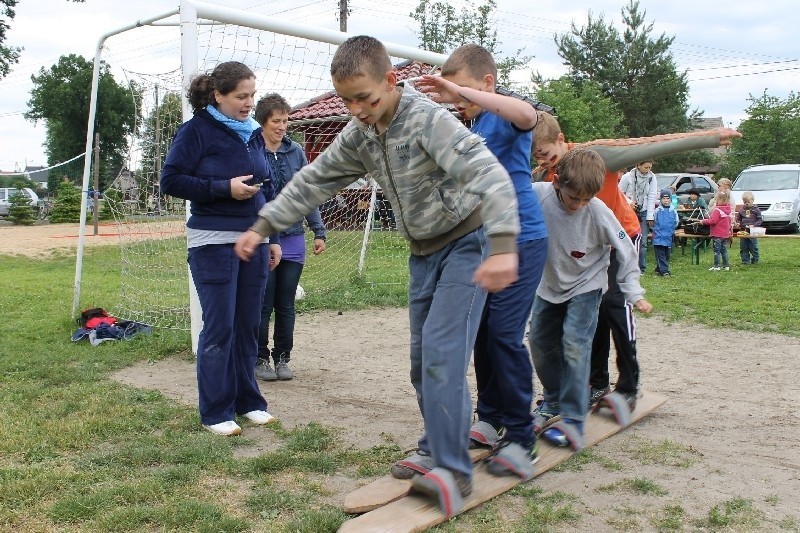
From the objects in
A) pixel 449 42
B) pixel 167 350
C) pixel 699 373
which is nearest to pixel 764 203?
pixel 699 373

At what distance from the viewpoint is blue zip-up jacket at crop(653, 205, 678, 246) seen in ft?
42.0

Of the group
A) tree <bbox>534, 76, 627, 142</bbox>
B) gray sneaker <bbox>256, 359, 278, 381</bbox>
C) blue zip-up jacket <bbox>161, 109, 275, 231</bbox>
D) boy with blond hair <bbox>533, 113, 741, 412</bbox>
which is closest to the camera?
boy with blond hair <bbox>533, 113, 741, 412</bbox>

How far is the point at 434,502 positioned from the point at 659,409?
217cm

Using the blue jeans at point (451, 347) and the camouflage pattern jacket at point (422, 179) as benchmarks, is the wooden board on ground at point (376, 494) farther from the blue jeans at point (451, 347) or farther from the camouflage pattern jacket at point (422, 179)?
the camouflage pattern jacket at point (422, 179)

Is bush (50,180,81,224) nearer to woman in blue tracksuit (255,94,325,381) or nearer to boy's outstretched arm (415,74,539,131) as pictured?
woman in blue tracksuit (255,94,325,381)

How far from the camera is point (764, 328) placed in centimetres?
750

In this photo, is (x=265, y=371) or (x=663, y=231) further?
(x=663, y=231)

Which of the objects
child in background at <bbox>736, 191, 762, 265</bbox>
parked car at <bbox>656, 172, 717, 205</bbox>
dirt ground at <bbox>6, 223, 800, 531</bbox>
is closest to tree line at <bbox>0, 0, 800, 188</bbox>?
parked car at <bbox>656, 172, 717, 205</bbox>

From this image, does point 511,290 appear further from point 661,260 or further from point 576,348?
point 661,260

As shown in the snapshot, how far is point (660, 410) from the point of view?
15.8ft

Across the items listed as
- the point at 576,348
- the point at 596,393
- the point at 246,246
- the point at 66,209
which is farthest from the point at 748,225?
the point at 66,209

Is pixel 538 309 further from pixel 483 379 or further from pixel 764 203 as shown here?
pixel 764 203

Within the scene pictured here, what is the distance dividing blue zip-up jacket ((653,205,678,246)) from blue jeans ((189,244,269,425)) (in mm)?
9439

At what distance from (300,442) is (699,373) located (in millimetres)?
3145
